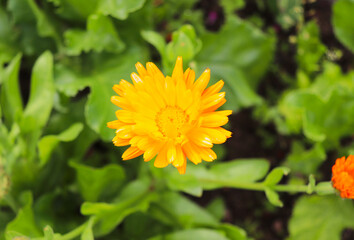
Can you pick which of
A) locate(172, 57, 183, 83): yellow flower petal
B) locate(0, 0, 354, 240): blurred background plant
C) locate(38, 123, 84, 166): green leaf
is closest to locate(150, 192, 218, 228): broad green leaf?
locate(0, 0, 354, 240): blurred background plant

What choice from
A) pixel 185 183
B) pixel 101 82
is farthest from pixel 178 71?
pixel 101 82

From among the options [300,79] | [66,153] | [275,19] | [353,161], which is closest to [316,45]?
[300,79]

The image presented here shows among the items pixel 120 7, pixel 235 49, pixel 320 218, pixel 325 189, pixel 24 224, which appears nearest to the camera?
pixel 325 189

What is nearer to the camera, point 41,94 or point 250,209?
point 41,94

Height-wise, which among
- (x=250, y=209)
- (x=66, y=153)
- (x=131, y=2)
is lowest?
(x=250, y=209)

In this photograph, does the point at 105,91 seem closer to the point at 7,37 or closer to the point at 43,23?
the point at 43,23

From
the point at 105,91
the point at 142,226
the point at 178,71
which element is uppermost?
the point at 178,71

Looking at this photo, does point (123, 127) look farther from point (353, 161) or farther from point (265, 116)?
point (265, 116)
